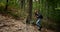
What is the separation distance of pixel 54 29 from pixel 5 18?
17.3 feet

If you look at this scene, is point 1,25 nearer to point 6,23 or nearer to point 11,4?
point 6,23

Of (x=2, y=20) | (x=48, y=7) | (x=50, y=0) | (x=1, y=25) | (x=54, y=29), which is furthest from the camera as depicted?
(x=54, y=29)

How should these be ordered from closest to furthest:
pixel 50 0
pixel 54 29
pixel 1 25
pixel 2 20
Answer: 1. pixel 1 25
2. pixel 2 20
3. pixel 50 0
4. pixel 54 29

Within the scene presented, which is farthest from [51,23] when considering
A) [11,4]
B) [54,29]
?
[11,4]

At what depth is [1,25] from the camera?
10039 mm

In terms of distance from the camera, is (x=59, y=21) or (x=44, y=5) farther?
(x=44, y=5)

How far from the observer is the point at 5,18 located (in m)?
11.4

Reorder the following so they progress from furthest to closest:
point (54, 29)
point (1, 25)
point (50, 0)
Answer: point (54, 29), point (50, 0), point (1, 25)

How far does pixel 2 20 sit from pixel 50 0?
14.2 ft

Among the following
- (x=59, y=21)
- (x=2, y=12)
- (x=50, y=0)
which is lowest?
(x=59, y=21)

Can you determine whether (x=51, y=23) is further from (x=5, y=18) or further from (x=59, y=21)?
(x=5, y=18)

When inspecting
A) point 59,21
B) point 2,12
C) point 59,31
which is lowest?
point 59,31

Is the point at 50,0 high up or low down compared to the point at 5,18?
up

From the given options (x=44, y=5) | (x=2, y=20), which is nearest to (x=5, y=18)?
(x=2, y=20)
